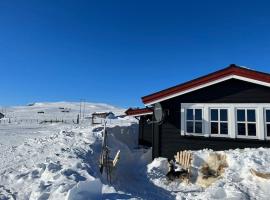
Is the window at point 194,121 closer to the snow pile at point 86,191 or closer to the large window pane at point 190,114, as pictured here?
the large window pane at point 190,114

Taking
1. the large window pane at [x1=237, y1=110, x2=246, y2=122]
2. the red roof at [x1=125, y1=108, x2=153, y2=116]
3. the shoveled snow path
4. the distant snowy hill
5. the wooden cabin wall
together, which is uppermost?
the distant snowy hill

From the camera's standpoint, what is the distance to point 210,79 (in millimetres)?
12688

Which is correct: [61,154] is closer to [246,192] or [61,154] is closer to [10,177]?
[10,177]

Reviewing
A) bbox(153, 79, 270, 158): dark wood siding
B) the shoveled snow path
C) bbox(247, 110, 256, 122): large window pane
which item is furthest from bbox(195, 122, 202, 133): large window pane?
the shoveled snow path

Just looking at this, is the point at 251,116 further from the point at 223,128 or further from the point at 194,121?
the point at 194,121

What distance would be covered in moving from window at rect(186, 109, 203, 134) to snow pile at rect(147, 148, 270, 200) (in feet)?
3.68

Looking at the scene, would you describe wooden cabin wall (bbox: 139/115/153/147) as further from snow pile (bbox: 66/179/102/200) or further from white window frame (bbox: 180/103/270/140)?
snow pile (bbox: 66/179/102/200)

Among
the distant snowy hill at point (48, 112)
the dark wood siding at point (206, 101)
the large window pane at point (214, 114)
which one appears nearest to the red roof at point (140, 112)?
the dark wood siding at point (206, 101)

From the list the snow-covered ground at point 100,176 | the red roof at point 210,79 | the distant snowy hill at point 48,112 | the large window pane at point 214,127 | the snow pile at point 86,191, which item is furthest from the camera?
the distant snowy hill at point 48,112

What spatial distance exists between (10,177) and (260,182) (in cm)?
Result: 777

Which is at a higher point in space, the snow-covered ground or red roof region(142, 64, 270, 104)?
red roof region(142, 64, 270, 104)

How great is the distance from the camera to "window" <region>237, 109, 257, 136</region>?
12.1 meters

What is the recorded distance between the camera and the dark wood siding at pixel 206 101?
39.7ft

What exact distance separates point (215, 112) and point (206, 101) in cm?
63
